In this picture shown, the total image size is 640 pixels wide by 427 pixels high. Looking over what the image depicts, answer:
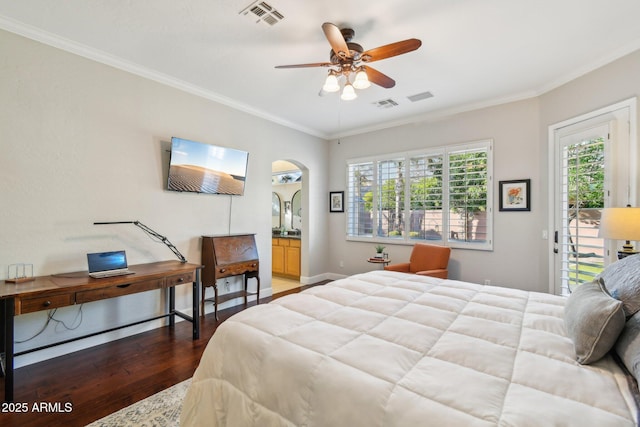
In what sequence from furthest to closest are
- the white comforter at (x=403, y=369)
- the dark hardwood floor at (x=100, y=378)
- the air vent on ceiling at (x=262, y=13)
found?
the air vent on ceiling at (x=262, y=13) → the dark hardwood floor at (x=100, y=378) → the white comforter at (x=403, y=369)

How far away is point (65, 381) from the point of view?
230cm

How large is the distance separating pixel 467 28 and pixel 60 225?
4034 mm

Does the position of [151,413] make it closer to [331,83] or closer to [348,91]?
[331,83]

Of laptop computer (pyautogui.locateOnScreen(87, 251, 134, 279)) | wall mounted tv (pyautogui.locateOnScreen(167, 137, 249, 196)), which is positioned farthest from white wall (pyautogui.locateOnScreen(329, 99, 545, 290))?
laptop computer (pyautogui.locateOnScreen(87, 251, 134, 279))

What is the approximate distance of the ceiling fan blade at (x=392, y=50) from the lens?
2119mm

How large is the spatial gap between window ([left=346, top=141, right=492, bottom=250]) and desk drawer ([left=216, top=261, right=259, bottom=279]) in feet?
7.13

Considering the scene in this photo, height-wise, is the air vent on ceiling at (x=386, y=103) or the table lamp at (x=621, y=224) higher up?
the air vent on ceiling at (x=386, y=103)

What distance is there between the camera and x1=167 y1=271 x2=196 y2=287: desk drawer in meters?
2.91

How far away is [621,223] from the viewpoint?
87.3 inches

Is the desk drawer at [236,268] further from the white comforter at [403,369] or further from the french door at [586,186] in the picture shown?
the french door at [586,186]

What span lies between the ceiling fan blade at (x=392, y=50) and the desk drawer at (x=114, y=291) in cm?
281

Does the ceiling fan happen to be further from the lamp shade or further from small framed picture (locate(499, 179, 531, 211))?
small framed picture (locate(499, 179, 531, 211))

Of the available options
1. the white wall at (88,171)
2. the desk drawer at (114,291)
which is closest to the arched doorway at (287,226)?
the white wall at (88,171)

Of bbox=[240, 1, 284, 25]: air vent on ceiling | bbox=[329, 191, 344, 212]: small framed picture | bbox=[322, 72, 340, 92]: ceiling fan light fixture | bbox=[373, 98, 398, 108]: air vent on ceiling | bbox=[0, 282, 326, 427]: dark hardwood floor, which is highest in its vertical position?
bbox=[373, 98, 398, 108]: air vent on ceiling
